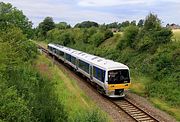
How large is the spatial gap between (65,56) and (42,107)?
30.4 meters

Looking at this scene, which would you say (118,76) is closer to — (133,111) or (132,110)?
(132,110)

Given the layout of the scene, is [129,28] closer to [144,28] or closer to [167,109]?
[144,28]

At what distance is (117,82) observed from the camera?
26.2 m

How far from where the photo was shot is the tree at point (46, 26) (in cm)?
12750

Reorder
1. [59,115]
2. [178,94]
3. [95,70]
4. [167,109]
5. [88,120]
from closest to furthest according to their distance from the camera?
[88,120], [59,115], [167,109], [178,94], [95,70]

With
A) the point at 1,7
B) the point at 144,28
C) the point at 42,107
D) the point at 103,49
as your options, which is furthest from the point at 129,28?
the point at 42,107

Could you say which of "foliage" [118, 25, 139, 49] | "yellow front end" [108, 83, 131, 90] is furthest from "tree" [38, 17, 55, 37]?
"yellow front end" [108, 83, 131, 90]

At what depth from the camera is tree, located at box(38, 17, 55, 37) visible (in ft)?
418

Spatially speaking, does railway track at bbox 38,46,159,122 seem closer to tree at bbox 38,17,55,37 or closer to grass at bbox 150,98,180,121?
grass at bbox 150,98,180,121

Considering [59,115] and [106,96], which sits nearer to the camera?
[59,115]

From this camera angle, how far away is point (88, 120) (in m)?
14.9

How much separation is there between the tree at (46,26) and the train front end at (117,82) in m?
101

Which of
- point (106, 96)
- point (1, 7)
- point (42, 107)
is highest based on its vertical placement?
point (1, 7)

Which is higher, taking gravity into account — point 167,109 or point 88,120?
point 88,120
